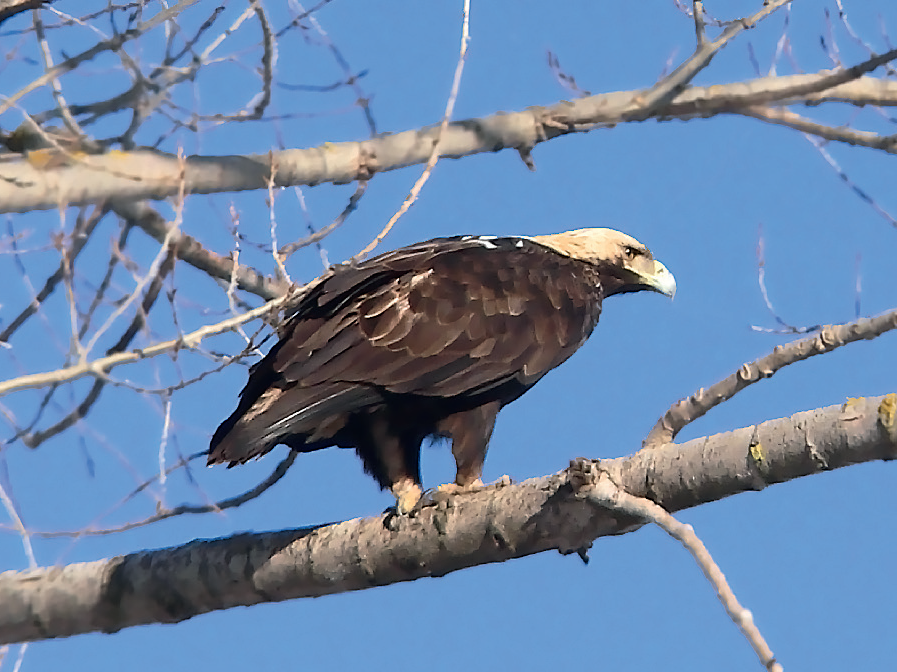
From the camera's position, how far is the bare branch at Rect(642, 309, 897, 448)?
10.4 ft

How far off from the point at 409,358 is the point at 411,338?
0.08m

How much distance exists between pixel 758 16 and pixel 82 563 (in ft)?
8.72

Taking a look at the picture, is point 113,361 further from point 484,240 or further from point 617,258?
point 617,258

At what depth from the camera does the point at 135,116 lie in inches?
136

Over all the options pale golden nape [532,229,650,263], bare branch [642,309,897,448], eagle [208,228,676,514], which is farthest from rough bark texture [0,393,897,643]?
pale golden nape [532,229,650,263]

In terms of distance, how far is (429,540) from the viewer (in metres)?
3.43

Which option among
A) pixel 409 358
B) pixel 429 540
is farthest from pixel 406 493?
pixel 429 540

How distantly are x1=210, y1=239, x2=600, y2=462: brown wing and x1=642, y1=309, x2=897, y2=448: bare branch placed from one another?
0.98m

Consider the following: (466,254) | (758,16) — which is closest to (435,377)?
(466,254)

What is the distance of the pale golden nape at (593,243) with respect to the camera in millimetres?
5410

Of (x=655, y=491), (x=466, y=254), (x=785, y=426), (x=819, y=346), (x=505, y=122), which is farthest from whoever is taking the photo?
(x=466, y=254)

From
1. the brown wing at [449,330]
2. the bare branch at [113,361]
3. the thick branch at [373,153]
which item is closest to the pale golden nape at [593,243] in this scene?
the brown wing at [449,330]

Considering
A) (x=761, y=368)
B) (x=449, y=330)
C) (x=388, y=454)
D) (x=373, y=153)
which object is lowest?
(x=761, y=368)

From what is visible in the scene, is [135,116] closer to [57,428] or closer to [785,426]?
[57,428]
